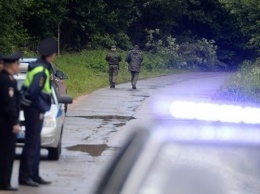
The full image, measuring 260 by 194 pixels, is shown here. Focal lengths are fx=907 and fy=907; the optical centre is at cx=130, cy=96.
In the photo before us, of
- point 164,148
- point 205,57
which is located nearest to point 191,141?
point 164,148

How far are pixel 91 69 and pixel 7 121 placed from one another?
35.0 meters

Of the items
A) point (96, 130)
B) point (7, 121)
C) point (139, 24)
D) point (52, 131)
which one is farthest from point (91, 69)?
point (7, 121)

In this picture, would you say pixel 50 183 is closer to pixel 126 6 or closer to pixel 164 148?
pixel 164 148

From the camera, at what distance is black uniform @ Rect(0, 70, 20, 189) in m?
10.9

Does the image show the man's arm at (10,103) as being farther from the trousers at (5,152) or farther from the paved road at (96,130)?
the paved road at (96,130)

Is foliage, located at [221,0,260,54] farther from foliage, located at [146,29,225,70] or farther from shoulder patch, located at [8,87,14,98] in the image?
shoulder patch, located at [8,87,14,98]

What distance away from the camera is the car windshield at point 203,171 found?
4742mm

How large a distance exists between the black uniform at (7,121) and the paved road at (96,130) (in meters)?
0.34

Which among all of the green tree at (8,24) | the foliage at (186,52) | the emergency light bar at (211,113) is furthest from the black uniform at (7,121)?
the foliage at (186,52)

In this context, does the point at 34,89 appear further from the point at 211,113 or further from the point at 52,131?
the point at 211,113

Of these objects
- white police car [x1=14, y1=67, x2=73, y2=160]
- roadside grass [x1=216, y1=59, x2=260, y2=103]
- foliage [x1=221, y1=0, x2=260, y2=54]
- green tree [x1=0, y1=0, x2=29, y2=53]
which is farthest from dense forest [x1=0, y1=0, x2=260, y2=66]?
white police car [x1=14, y1=67, x2=73, y2=160]

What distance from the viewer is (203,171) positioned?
4.81m

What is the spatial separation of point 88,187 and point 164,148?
7107 millimetres

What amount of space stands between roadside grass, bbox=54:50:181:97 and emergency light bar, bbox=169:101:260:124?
25898 millimetres
